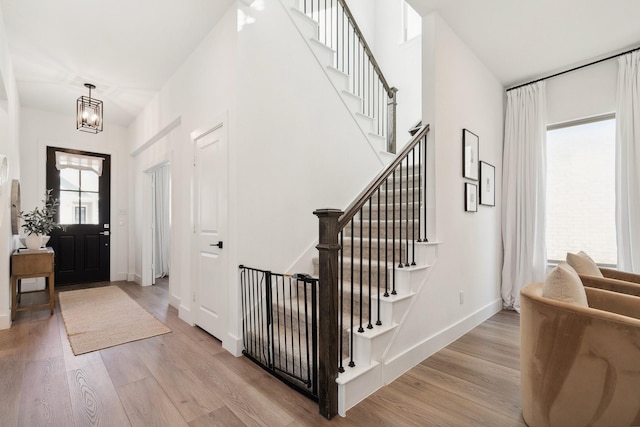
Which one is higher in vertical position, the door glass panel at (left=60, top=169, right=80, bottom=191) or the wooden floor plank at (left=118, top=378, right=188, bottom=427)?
the door glass panel at (left=60, top=169, right=80, bottom=191)

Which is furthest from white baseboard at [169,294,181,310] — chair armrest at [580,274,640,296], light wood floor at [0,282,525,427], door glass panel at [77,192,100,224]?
chair armrest at [580,274,640,296]

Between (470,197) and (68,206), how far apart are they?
21.1 ft

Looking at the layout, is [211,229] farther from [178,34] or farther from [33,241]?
[33,241]

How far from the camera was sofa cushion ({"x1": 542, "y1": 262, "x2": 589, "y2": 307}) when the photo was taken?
1.60m

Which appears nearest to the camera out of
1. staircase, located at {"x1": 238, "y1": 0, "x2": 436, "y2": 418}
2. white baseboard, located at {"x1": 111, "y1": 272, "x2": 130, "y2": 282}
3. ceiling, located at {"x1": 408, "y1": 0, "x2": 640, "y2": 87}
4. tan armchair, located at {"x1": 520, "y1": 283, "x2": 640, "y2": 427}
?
tan armchair, located at {"x1": 520, "y1": 283, "x2": 640, "y2": 427}

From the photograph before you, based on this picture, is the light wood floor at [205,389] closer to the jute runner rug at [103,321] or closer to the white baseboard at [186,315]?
the jute runner rug at [103,321]

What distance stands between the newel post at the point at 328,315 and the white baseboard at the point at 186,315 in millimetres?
2047

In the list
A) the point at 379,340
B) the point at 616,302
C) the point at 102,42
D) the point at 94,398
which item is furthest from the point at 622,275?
the point at 102,42

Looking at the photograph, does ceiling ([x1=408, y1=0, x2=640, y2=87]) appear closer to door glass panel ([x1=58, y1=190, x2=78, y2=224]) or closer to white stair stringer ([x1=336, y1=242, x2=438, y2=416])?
white stair stringer ([x1=336, y1=242, x2=438, y2=416])

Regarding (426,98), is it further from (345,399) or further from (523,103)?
(345,399)

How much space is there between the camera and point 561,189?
3783mm

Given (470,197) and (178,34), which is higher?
(178,34)

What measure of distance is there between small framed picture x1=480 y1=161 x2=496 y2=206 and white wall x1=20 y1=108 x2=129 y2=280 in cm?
613

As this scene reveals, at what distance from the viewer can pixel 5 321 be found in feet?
10.7
